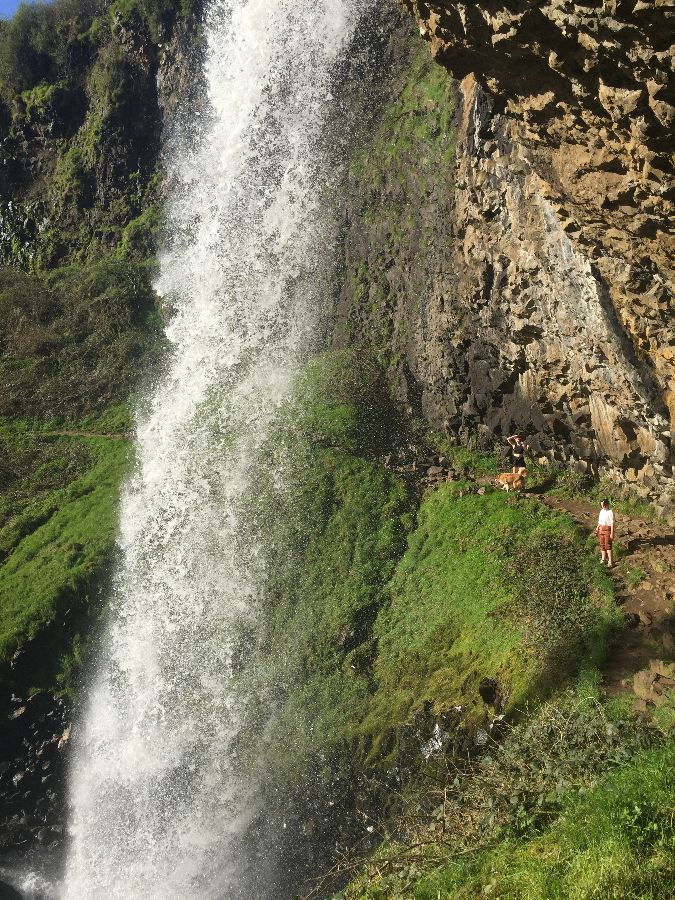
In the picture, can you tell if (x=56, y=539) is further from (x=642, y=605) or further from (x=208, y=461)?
(x=642, y=605)

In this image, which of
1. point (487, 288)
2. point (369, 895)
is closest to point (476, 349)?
point (487, 288)

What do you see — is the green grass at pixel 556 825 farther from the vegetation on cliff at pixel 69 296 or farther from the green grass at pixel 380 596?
the vegetation on cliff at pixel 69 296

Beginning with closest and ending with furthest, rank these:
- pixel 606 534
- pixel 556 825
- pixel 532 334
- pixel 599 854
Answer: pixel 599 854, pixel 556 825, pixel 606 534, pixel 532 334

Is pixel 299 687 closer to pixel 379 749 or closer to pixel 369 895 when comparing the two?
pixel 379 749

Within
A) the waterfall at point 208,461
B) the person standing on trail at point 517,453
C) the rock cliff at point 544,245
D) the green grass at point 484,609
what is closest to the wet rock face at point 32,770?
the waterfall at point 208,461

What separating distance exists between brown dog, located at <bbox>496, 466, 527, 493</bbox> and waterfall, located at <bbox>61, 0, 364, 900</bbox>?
607cm

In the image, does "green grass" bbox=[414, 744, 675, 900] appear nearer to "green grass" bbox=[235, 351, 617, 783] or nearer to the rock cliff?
"green grass" bbox=[235, 351, 617, 783]

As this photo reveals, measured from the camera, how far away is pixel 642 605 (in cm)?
968

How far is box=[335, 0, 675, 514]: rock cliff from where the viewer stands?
269 inches

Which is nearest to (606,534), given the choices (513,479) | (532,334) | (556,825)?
(513,479)

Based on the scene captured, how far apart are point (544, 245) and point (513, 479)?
4.72 meters

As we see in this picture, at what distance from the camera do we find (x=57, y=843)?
1384 cm

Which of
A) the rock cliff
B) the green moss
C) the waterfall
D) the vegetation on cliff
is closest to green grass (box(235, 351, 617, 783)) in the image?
the waterfall

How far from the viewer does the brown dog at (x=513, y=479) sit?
13422 mm
